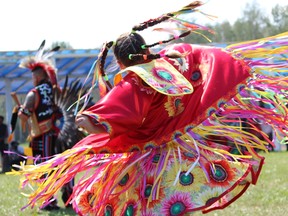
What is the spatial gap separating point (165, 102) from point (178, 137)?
0.68 feet

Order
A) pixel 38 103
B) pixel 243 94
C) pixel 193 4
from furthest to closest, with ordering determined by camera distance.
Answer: pixel 38 103, pixel 243 94, pixel 193 4

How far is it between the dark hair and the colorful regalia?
0.10 m

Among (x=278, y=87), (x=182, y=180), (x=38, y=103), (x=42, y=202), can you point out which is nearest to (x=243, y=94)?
(x=278, y=87)

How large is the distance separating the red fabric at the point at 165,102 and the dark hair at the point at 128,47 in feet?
0.49

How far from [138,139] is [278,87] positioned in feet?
2.96

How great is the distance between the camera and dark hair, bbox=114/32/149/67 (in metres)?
3.60

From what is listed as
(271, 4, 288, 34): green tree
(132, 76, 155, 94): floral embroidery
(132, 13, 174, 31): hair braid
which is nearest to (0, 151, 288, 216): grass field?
(132, 13, 174, 31): hair braid

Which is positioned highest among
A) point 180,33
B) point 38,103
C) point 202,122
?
point 180,33

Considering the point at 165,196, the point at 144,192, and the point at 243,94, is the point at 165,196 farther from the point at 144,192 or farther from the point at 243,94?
the point at 243,94

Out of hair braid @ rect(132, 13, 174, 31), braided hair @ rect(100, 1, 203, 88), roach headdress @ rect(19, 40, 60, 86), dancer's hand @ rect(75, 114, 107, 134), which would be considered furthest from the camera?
roach headdress @ rect(19, 40, 60, 86)

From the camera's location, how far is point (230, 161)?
3.66 metres

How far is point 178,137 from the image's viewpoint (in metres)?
3.63

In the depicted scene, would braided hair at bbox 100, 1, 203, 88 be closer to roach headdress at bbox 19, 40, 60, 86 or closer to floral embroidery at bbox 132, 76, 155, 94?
floral embroidery at bbox 132, 76, 155, 94

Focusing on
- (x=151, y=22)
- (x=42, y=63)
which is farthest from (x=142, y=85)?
(x=42, y=63)
